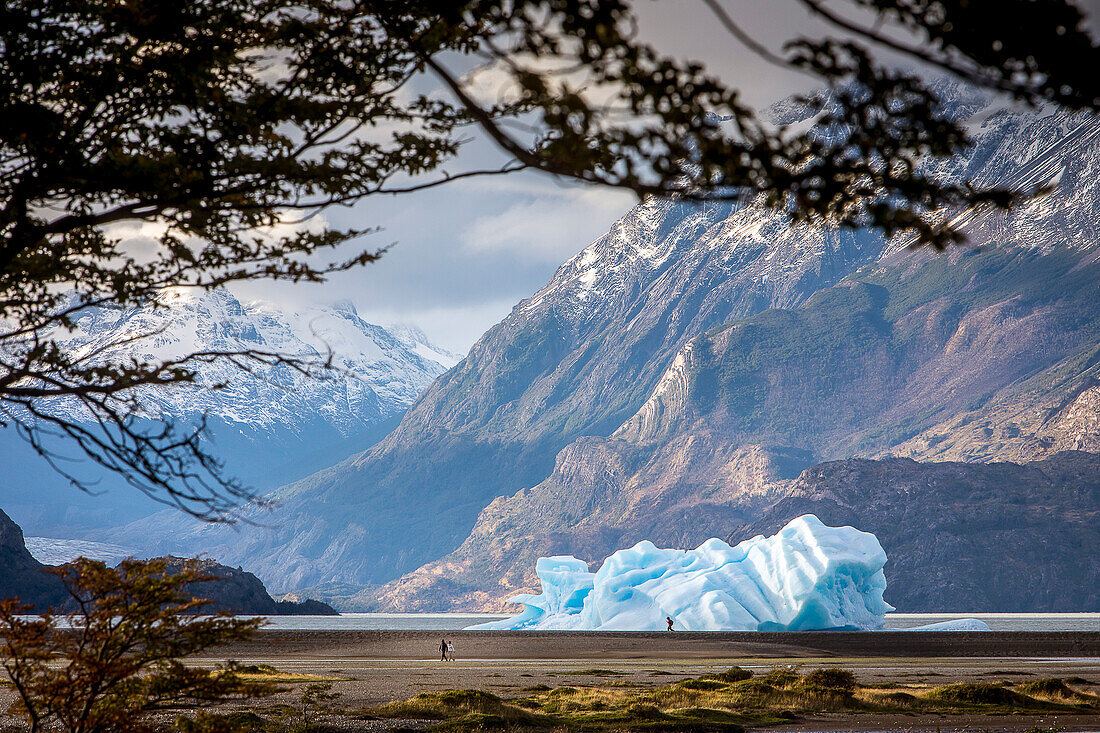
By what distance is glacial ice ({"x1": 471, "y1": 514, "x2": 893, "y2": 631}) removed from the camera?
6762cm

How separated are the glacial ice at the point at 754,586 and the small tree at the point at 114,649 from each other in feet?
204

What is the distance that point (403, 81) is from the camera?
9039mm

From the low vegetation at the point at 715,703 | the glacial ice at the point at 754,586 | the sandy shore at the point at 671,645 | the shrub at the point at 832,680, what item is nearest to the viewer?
the low vegetation at the point at 715,703

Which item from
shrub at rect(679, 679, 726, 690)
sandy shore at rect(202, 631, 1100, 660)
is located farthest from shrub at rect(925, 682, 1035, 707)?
sandy shore at rect(202, 631, 1100, 660)

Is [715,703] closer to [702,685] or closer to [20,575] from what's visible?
[702,685]

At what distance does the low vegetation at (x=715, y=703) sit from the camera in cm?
1934

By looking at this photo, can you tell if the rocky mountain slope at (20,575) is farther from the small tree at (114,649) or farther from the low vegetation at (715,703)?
the small tree at (114,649)

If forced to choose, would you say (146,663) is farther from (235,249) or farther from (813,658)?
(813,658)

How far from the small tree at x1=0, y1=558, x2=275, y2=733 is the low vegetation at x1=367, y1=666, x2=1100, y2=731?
10.5 meters

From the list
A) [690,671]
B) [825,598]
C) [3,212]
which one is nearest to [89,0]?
[3,212]

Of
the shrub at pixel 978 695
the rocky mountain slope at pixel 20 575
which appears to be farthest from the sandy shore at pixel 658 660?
the rocky mountain slope at pixel 20 575

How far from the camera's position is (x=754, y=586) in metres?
72.2

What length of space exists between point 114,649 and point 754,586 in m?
68.6

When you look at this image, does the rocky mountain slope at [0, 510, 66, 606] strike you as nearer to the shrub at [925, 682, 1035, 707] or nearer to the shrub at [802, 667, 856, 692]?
the shrub at [802, 667, 856, 692]
